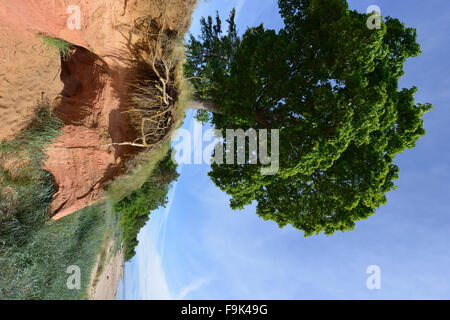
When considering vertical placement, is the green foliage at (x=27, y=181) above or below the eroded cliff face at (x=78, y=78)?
below

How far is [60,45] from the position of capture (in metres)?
5.90

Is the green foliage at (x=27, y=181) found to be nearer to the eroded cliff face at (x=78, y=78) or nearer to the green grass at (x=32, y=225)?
the green grass at (x=32, y=225)

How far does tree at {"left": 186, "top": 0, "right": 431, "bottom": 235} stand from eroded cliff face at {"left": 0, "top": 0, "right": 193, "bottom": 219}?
2.44 meters

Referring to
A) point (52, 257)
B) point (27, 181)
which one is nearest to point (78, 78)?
point (27, 181)

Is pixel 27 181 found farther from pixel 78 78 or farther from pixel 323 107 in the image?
pixel 323 107

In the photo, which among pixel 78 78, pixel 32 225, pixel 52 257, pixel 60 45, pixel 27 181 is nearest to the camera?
pixel 60 45

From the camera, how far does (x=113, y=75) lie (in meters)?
6.51

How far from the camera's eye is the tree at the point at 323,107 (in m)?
5.93

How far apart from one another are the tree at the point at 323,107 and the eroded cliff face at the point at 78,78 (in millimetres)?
2436

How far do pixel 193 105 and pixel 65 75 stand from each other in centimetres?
419

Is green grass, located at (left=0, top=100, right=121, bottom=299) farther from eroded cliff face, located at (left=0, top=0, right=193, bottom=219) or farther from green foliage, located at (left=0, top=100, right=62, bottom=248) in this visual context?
eroded cliff face, located at (left=0, top=0, right=193, bottom=219)

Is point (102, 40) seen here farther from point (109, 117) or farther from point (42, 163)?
point (42, 163)

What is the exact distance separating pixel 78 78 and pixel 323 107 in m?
7.73

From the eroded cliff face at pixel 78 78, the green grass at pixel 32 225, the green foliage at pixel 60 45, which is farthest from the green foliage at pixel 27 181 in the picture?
the green foliage at pixel 60 45
